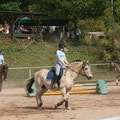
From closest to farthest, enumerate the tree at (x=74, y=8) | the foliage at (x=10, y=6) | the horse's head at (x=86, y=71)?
the horse's head at (x=86, y=71)
the tree at (x=74, y=8)
the foliage at (x=10, y=6)

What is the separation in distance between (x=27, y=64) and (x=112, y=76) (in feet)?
23.4

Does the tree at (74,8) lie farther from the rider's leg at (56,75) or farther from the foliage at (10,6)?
the rider's leg at (56,75)

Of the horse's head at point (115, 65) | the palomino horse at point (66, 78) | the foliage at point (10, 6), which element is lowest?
the horse's head at point (115, 65)

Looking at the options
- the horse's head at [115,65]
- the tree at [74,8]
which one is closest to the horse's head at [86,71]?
the horse's head at [115,65]

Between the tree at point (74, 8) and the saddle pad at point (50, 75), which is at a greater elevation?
the tree at point (74, 8)

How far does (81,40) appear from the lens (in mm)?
36938

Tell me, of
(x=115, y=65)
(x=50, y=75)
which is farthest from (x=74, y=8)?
(x=50, y=75)

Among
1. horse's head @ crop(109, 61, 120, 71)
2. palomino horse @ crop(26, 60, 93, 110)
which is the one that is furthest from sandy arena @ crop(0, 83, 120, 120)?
horse's head @ crop(109, 61, 120, 71)

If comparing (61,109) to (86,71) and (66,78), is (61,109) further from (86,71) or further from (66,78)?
(86,71)

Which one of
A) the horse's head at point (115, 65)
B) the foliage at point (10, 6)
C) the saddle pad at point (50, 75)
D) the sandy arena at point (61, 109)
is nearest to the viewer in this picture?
the sandy arena at point (61, 109)

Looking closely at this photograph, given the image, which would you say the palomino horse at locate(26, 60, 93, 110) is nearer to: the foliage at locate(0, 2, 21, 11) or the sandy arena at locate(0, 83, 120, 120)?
the sandy arena at locate(0, 83, 120, 120)

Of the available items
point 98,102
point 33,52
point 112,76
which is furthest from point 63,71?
point 33,52

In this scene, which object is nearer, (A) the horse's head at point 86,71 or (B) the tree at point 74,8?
(A) the horse's head at point 86,71

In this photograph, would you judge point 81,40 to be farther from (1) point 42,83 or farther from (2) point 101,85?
(1) point 42,83
